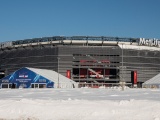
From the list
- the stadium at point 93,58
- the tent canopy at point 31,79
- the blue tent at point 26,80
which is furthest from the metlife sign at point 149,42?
the blue tent at point 26,80

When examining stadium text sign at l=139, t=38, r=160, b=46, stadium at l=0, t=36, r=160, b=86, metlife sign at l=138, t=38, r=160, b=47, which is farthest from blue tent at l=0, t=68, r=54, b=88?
stadium text sign at l=139, t=38, r=160, b=46

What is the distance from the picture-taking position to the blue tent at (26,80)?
4097 inches

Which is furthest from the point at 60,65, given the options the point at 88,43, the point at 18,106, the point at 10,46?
the point at 18,106

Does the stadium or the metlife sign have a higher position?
the metlife sign

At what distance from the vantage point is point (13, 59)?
165875 millimetres

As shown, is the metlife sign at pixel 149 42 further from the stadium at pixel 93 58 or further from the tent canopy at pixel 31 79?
the tent canopy at pixel 31 79

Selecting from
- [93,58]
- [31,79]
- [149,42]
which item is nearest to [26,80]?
[31,79]

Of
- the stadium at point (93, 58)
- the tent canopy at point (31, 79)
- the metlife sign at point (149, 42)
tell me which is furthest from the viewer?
the metlife sign at point (149, 42)

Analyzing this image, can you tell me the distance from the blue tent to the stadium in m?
43.1

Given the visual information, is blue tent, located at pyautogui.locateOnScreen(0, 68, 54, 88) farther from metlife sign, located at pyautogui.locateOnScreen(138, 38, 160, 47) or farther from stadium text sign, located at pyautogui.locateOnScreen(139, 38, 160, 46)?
stadium text sign, located at pyautogui.locateOnScreen(139, 38, 160, 46)

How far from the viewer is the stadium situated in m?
155

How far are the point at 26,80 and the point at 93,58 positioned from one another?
5487 cm

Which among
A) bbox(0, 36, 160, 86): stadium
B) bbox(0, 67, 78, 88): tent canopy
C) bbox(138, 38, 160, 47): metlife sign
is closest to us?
bbox(0, 67, 78, 88): tent canopy

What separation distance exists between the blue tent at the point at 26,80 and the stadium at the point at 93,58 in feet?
141
